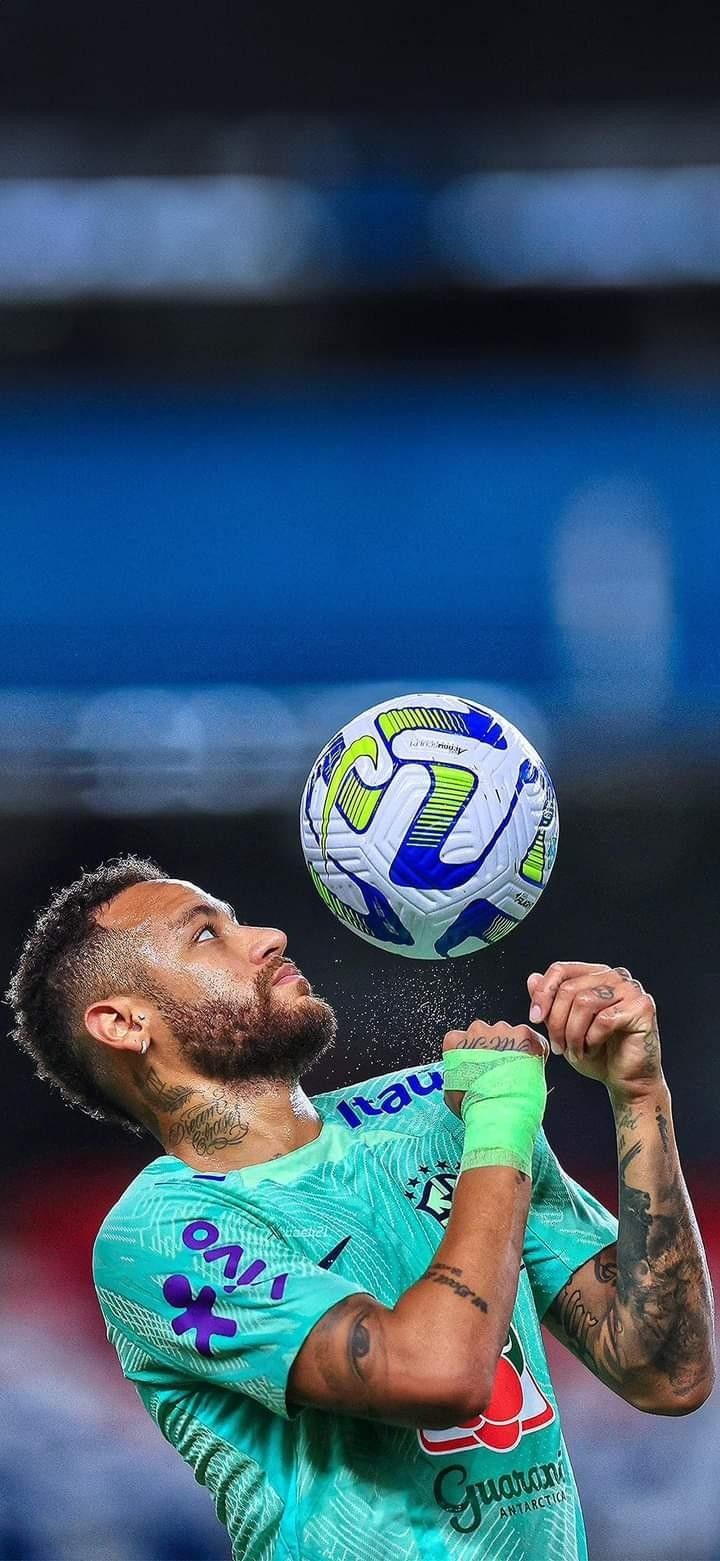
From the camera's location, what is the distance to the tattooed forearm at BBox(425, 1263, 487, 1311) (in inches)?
76.4

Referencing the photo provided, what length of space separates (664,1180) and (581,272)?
190 inches

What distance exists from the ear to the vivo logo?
0.33 meters

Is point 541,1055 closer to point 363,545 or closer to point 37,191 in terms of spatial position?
point 363,545

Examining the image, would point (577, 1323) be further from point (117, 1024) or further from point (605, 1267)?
point (117, 1024)

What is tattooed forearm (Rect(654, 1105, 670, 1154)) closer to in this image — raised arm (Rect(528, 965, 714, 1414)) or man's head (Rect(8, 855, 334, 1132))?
raised arm (Rect(528, 965, 714, 1414))

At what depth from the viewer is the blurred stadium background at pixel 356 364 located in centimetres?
599

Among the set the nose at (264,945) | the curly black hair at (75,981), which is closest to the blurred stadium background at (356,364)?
the curly black hair at (75,981)

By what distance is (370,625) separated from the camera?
6109mm

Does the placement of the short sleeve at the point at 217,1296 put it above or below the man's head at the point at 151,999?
below

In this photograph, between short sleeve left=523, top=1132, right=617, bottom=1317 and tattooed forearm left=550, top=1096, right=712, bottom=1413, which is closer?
tattooed forearm left=550, top=1096, right=712, bottom=1413

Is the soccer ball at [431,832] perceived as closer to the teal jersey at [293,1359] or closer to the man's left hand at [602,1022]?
the man's left hand at [602,1022]

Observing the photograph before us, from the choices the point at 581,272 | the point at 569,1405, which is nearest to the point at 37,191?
the point at 581,272

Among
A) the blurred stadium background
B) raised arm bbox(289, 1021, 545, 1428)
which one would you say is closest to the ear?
raised arm bbox(289, 1021, 545, 1428)

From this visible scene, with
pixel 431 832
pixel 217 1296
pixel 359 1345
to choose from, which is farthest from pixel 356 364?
pixel 359 1345
